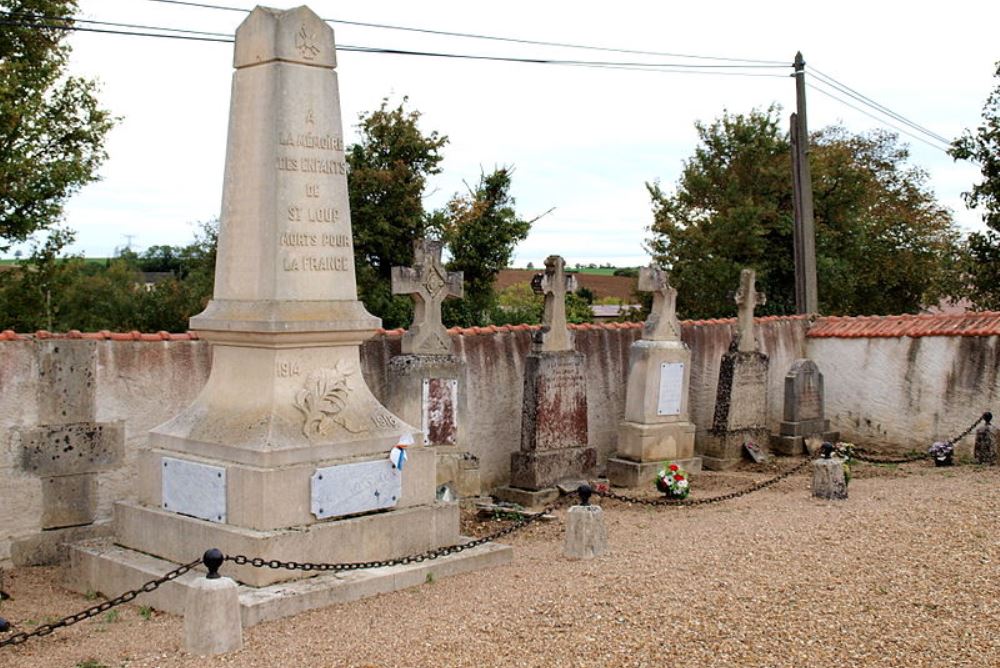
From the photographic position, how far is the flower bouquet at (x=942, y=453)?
1218cm

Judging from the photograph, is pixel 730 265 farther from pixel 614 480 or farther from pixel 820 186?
pixel 614 480

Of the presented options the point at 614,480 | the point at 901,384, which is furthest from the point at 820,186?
the point at 614,480

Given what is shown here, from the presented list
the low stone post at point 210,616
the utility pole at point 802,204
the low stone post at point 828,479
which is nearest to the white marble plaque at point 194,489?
the low stone post at point 210,616

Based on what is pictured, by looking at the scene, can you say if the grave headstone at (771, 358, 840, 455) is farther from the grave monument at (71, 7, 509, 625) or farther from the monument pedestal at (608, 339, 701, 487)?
the grave monument at (71, 7, 509, 625)

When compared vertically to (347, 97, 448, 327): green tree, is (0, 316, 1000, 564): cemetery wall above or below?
below

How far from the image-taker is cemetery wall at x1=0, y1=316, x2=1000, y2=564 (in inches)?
303

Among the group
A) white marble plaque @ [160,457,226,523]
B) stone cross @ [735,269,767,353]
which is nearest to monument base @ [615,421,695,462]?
stone cross @ [735,269,767,353]

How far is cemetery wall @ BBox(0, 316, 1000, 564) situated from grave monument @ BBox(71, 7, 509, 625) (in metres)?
1.11

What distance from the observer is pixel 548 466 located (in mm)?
10719

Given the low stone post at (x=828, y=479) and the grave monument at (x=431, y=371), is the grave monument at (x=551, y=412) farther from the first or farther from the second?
the low stone post at (x=828, y=479)

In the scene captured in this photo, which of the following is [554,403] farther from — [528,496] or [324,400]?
[324,400]

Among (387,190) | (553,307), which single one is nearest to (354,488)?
(553,307)

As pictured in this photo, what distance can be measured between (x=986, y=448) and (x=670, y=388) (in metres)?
3.73

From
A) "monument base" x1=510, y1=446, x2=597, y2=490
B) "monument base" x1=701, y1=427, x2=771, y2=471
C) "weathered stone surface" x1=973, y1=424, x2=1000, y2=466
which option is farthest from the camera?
"monument base" x1=701, y1=427, x2=771, y2=471
